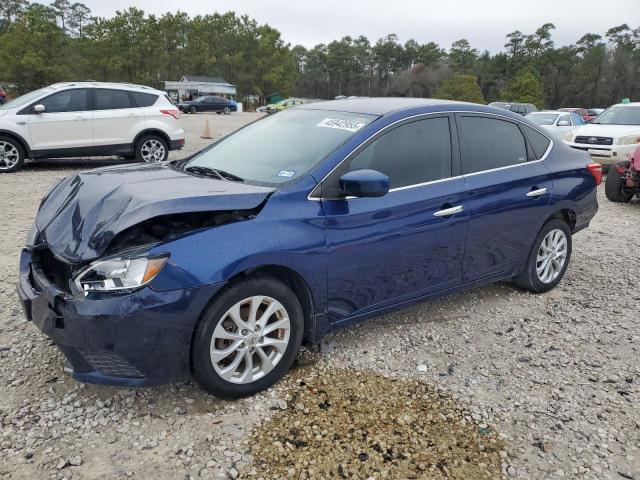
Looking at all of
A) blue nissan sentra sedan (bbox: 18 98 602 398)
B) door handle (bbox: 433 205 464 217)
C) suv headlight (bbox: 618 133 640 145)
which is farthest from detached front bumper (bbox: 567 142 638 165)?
door handle (bbox: 433 205 464 217)

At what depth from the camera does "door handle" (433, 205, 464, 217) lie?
3627 mm

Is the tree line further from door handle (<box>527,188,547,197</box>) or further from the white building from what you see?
door handle (<box>527,188,547,197</box>)

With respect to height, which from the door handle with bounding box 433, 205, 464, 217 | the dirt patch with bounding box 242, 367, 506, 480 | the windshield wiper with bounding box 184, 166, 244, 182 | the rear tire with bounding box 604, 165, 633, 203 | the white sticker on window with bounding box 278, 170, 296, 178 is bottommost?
the dirt patch with bounding box 242, 367, 506, 480

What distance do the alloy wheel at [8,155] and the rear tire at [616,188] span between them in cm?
1109

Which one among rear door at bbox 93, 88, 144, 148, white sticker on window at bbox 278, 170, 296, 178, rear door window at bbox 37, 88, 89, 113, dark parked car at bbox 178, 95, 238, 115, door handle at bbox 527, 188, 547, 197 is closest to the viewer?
white sticker on window at bbox 278, 170, 296, 178

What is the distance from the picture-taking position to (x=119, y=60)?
61.4 m

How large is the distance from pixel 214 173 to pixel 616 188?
27.0 feet

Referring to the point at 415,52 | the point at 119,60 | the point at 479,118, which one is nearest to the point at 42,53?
the point at 119,60

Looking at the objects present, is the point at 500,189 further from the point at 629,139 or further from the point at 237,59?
the point at 237,59

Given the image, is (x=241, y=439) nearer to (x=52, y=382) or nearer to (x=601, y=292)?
(x=52, y=382)

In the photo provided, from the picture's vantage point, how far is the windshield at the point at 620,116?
1234 centimetres

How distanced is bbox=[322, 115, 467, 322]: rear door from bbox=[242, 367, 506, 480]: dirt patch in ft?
1.73

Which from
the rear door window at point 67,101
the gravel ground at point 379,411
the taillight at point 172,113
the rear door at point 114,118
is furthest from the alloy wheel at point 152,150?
the gravel ground at point 379,411

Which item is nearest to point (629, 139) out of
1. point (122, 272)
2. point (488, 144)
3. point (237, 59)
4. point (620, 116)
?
point (620, 116)
